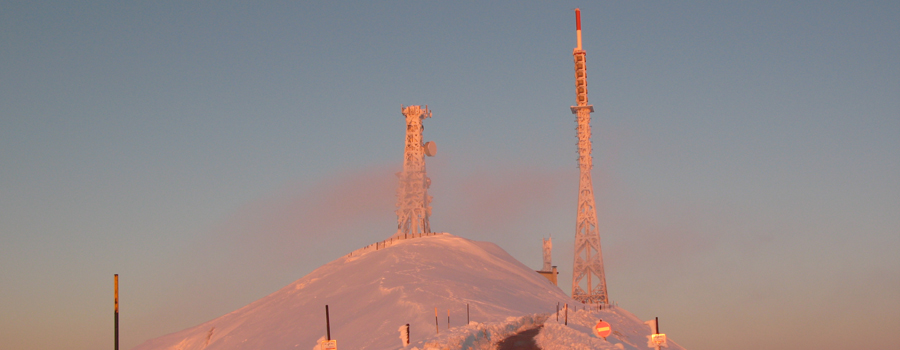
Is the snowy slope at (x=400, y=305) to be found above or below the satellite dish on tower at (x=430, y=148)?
below

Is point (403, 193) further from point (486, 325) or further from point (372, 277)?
point (486, 325)

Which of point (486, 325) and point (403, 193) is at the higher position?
point (403, 193)

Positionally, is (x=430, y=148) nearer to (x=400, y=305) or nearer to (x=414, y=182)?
(x=414, y=182)

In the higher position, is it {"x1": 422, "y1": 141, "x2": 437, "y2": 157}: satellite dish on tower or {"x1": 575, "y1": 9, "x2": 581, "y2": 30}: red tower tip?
{"x1": 575, "y1": 9, "x2": 581, "y2": 30}: red tower tip

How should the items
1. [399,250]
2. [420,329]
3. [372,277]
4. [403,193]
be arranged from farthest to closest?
[403,193] → [399,250] → [372,277] → [420,329]

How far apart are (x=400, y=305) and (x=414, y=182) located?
3484cm

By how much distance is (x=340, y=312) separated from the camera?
61844 mm

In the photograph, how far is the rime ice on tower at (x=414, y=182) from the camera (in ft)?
302

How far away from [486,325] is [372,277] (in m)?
26.7

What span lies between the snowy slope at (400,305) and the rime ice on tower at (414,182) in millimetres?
4525

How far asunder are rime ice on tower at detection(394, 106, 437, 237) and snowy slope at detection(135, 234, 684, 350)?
4525 millimetres

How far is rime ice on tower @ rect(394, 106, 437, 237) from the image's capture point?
91938mm

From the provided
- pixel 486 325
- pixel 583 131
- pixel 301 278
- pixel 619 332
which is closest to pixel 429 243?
pixel 301 278

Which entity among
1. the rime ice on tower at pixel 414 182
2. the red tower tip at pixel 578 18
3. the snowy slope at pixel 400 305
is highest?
the red tower tip at pixel 578 18
